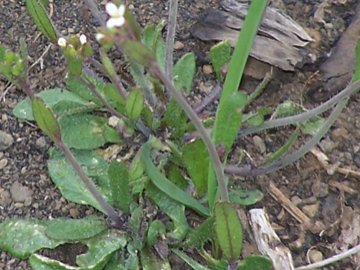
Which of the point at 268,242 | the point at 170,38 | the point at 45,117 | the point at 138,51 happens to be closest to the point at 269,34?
the point at 170,38

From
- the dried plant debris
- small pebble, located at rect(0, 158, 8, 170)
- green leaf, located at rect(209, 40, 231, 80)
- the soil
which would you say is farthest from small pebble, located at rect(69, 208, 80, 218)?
the dried plant debris

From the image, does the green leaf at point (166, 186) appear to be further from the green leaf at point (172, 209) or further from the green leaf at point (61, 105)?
the green leaf at point (61, 105)

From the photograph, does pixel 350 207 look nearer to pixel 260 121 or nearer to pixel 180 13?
pixel 260 121

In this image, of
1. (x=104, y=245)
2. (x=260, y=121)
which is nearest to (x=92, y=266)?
(x=104, y=245)

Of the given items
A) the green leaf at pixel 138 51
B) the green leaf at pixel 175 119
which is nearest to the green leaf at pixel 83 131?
the green leaf at pixel 175 119

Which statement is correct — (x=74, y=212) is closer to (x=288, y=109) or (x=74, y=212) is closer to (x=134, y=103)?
(x=134, y=103)
